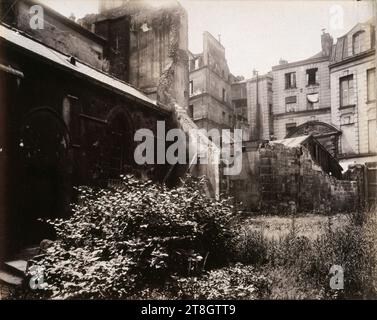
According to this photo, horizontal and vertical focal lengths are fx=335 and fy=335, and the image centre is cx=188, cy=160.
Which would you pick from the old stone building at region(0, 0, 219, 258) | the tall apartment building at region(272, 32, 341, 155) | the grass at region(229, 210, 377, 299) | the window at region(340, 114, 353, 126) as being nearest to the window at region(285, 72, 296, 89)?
the tall apartment building at region(272, 32, 341, 155)

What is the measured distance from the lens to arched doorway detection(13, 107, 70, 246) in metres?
7.37

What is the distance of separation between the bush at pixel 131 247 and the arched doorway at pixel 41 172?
5.21 feet

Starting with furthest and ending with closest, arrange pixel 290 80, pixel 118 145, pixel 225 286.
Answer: pixel 290 80 < pixel 118 145 < pixel 225 286

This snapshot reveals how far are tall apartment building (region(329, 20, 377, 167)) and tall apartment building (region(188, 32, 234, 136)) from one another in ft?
39.5

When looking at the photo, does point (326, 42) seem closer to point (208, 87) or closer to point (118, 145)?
point (208, 87)

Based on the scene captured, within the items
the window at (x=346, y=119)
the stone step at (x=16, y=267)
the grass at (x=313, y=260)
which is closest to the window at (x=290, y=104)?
the window at (x=346, y=119)

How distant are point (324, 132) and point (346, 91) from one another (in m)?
3.94

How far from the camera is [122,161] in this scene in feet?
35.4

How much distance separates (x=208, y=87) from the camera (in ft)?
109

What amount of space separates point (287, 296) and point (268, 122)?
98.0 feet

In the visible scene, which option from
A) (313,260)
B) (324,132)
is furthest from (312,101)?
(313,260)

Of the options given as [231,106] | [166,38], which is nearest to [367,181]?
[166,38]

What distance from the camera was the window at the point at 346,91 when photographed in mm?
23416
